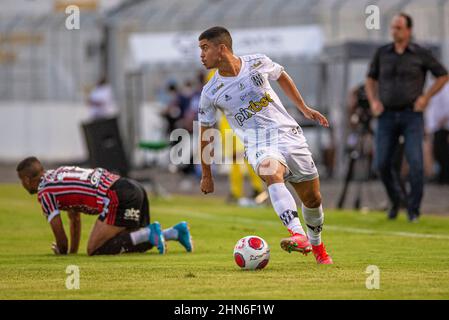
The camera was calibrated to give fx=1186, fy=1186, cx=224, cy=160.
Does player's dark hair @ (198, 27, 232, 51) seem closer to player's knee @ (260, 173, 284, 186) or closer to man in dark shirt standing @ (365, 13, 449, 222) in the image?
player's knee @ (260, 173, 284, 186)

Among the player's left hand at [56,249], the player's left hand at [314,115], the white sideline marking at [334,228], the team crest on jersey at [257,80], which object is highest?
the team crest on jersey at [257,80]

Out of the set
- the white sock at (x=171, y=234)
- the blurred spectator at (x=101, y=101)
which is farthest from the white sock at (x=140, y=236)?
the blurred spectator at (x=101, y=101)

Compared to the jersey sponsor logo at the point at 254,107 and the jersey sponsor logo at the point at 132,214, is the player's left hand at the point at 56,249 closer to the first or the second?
the jersey sponsor logo at the point at 132,214

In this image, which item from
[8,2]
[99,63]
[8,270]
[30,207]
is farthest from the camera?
[8,2]

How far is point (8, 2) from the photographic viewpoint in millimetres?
42562

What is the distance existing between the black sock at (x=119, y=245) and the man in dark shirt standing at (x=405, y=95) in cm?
483

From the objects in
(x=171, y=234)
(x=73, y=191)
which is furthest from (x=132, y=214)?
(x=73, y=191)

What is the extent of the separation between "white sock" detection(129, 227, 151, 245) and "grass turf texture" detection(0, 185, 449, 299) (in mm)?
199

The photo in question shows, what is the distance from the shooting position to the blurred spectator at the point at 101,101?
99.8 ft

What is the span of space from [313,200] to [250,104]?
101cm

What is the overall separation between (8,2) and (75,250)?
31.6m

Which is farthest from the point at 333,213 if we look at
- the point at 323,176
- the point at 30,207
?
the point at 323,176

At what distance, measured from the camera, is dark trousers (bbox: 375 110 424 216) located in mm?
15547
